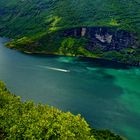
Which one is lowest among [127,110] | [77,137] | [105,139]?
[127,110]

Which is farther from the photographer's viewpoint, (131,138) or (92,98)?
(92,98)

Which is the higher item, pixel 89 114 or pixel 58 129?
pixel 58 129

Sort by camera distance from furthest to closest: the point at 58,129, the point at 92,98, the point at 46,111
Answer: the point at 92,98 < the point at 46,111 < the point at 58,129

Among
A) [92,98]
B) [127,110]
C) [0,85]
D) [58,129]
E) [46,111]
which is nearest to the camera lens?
[58,129]

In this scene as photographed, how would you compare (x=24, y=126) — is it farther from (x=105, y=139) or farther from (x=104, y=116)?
(x=104, y=116)

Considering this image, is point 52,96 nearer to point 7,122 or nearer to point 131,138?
point 131,138

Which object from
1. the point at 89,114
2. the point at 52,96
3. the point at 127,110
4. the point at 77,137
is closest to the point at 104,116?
the point at 89,114

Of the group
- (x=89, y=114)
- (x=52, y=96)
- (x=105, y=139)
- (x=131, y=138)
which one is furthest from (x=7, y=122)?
(x=52, y=96)
